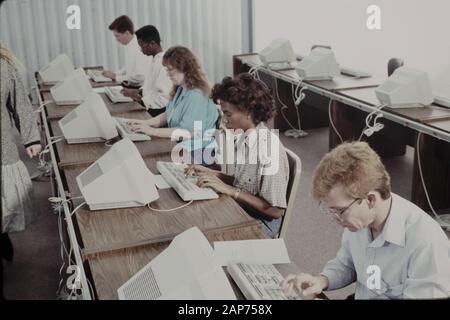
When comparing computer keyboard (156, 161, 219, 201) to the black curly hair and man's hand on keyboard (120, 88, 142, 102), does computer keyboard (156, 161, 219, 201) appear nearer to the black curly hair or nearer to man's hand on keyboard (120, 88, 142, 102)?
the black curly hair

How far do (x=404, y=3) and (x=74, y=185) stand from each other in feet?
12.4

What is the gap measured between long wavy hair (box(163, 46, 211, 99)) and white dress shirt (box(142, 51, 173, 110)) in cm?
83

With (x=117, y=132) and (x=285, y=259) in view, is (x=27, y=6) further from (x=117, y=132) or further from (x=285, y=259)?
(x=285, y=259)

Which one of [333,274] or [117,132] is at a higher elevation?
[117,132]

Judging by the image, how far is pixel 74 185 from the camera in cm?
222

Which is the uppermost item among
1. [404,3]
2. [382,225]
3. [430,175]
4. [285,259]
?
[404,3]

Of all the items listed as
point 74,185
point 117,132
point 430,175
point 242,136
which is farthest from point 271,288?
point 430,175

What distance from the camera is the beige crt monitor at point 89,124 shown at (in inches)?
107

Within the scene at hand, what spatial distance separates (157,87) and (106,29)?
205 centimetres

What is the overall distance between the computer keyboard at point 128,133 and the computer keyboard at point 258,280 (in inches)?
56.0

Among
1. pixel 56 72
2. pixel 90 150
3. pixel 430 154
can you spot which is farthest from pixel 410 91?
pixel 56 72
